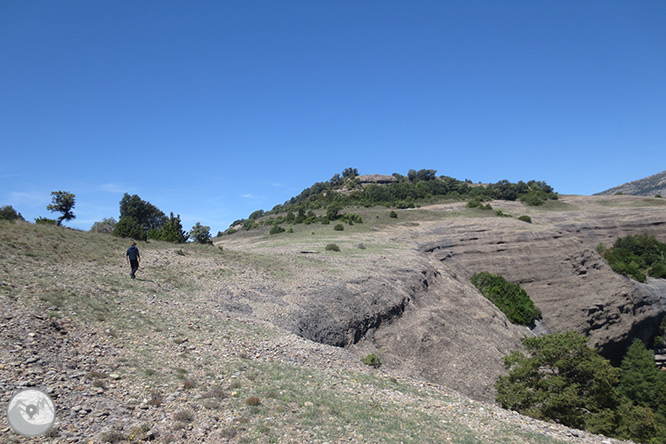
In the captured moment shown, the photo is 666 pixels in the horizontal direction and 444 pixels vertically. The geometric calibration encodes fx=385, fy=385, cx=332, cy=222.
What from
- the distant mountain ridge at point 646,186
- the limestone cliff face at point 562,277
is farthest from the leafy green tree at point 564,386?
the distant mountain ridge at point 646,186

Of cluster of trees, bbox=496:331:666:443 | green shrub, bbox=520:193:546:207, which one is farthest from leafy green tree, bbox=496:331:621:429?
green shrub, bbox=520:193:546:207

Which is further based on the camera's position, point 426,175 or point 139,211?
point 426,175

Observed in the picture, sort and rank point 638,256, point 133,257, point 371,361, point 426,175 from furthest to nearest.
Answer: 1. point 426,175
2. point 638,256
3. point 133,257
4. point 371,361

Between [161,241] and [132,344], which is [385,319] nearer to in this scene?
[132,344]

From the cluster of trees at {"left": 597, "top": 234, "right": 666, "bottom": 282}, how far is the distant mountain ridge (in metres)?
112

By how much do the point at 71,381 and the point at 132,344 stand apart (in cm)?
248

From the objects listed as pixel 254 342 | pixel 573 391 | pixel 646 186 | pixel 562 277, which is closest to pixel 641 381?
pixel 562 277

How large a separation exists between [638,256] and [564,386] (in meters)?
51.4

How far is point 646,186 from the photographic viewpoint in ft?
550

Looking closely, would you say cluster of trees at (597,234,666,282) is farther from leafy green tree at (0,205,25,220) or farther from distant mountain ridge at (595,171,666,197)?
distant mountain ridge at (595,171,666,197)

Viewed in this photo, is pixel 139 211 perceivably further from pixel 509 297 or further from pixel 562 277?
pixel 562 277

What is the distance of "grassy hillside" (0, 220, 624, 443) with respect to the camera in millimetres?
7512

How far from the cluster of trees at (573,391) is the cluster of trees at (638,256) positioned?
→ 37.5 m

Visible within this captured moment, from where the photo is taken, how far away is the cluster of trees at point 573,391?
581 inches
